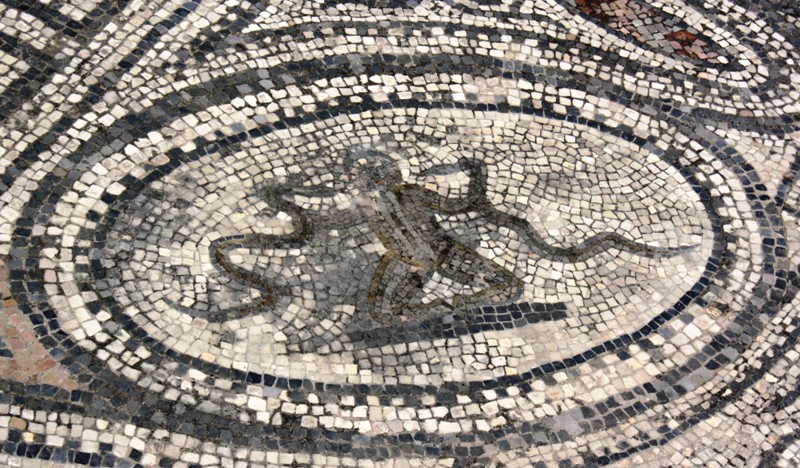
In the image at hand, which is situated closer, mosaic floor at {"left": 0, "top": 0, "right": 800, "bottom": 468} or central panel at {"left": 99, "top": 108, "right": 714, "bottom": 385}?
mosaic floor at {"left": 0, "top": 0, "right": 800, "bottom": 468}

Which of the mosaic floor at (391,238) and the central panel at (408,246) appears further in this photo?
the central panel at (408,246)

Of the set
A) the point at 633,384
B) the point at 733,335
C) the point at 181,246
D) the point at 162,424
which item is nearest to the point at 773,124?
the point at 733,335

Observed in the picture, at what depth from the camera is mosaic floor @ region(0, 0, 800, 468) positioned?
5910mm

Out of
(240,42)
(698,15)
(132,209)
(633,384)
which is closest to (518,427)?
(633,384)

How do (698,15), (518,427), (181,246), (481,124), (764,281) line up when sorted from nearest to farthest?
(518,427)
(181,246)
(764,281)
(481,124)
(698,15)

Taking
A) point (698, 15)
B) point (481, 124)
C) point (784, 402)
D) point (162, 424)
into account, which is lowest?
point (162, 424)

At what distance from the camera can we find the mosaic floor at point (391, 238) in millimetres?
5910

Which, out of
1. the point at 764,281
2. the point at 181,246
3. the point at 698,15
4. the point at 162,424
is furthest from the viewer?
the point at 698,15

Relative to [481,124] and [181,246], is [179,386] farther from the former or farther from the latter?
[481,124]

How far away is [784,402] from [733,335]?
0.56m

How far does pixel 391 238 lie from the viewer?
682 cm

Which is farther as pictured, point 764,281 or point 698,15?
point 698,15

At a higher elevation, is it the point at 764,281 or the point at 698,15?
the point at 698,15

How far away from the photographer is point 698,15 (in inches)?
350
